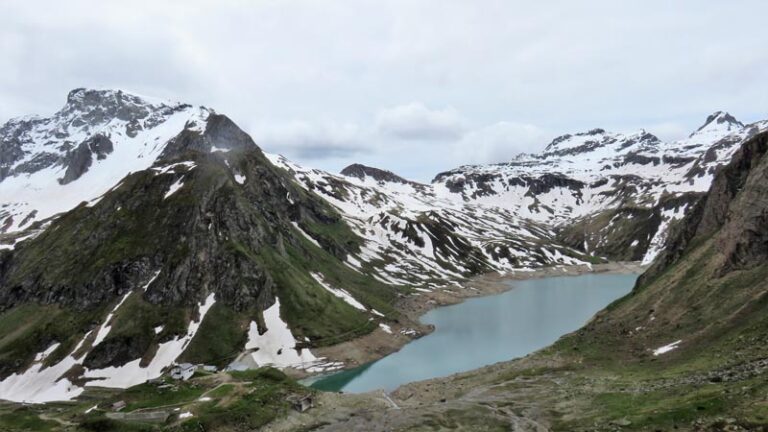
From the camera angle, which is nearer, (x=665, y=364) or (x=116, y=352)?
(x=665, y=364)

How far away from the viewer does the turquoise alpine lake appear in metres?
114

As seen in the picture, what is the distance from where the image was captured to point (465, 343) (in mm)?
142500

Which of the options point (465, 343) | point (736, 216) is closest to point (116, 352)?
point (465, 343)

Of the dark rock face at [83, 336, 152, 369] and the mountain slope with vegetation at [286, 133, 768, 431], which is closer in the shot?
the mountain slope with vegetation at [286, 133, 768, 431]

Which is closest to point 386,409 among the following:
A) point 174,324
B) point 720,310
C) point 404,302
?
point 720,310

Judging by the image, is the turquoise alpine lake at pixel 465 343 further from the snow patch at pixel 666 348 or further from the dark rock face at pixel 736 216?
the snow patch at pixel 666 348

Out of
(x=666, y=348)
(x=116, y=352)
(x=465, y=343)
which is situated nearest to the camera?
(x=666, y=348)

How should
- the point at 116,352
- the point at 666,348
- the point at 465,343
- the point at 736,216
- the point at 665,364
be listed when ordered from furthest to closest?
the point at 465,343 → the point at 116,352 → the point at 736,216 → the point at 666,348 → the point at 665,364

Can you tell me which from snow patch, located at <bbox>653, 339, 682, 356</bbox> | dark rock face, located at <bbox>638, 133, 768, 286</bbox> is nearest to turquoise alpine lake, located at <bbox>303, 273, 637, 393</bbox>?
dark rock face, located at <bbox>638, 133, 768, 286</bbox>

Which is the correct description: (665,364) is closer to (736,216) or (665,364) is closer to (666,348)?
(666,348)

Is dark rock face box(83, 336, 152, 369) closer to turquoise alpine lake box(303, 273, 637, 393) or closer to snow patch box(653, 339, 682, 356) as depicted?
turquoise alpine lake box(303, 273, 637, 393)

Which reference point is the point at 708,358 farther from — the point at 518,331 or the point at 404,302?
the point at 404,302

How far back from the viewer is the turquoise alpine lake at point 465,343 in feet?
373

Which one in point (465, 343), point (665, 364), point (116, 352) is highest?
point (116, 352)
